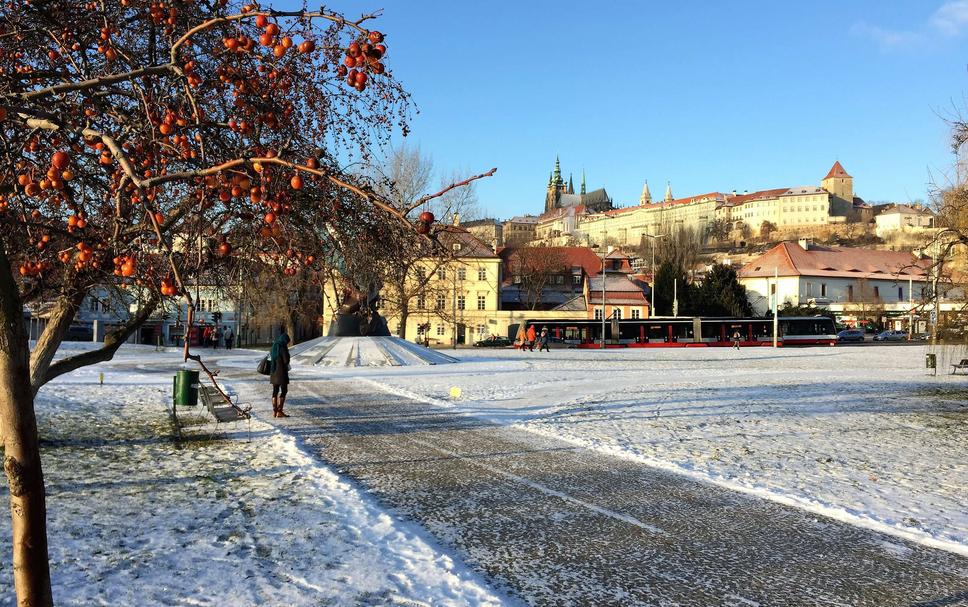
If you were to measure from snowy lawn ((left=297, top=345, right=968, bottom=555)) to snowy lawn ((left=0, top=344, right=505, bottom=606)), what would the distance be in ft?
16.2

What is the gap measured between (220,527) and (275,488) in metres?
1.81

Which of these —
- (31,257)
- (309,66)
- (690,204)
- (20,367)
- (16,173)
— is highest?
(690,204)

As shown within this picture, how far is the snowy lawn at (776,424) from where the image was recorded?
9.04 metres

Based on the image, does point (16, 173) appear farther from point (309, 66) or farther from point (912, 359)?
→ point (912, 359)

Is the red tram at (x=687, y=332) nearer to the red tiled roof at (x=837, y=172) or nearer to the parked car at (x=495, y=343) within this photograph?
the parked car at (x=495, y=343)

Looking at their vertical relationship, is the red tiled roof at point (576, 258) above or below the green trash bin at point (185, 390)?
above

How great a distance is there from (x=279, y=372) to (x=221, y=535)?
9.33 meters

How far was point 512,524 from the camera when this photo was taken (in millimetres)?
7578

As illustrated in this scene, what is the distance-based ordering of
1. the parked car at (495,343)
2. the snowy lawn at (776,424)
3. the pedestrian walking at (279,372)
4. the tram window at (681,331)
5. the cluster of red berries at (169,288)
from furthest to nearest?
the parked car at (495,343), the tram window at (681,331), the pedestrian walking at (279,372), the snowy lawn at (776,424), the cluster of red berries at (169,288)

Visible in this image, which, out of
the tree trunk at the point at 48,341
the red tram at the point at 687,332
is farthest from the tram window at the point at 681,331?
the tree trunk at the point at 48,341

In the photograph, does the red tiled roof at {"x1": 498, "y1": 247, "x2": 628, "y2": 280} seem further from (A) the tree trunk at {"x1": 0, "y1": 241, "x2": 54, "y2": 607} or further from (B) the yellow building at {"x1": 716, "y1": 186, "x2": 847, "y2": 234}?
(B) the yellow building at {"x1": 716, "y1": 186, "x2": 847, "y2": 234}

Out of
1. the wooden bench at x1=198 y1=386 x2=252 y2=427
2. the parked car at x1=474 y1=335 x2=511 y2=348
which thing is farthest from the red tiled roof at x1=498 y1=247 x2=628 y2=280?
the wooden bench at x1=198 y1=386 x2=252 y2=427

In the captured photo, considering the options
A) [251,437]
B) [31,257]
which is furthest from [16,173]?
[251,437]

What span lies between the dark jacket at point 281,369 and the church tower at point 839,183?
190810 millimetres
